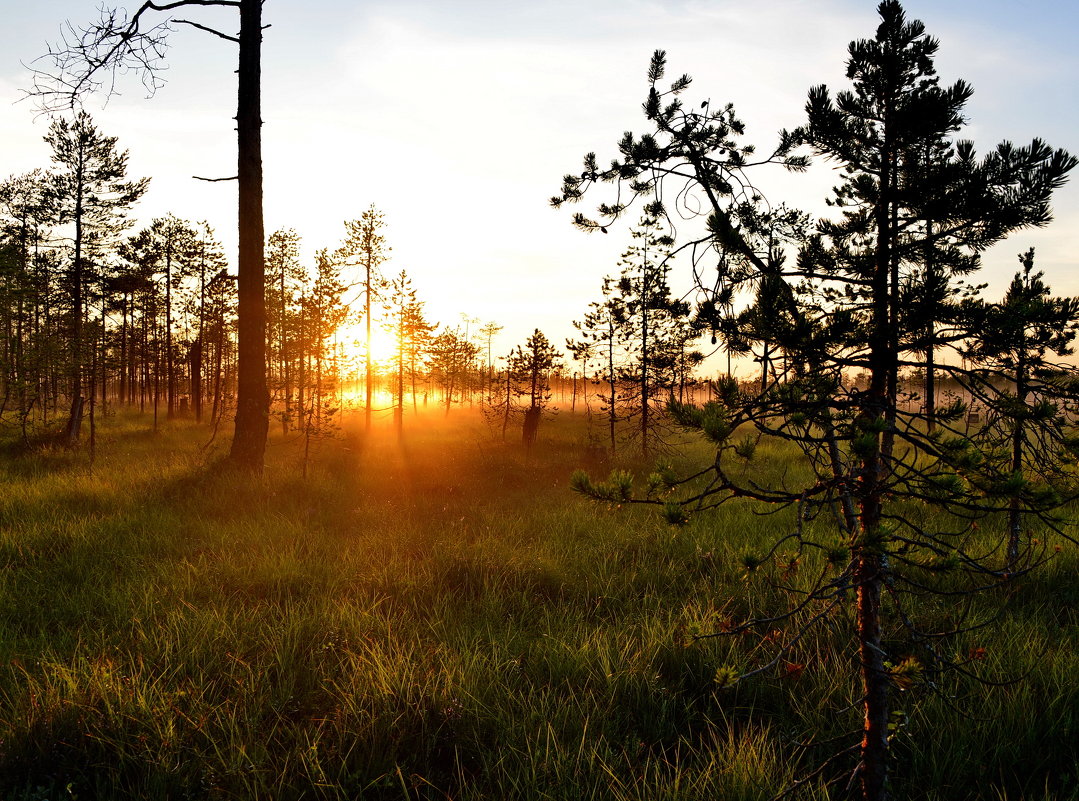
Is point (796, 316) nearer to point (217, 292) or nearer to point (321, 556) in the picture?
point (321, 556)

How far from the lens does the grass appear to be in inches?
104

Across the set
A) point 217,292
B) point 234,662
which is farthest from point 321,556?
point 217,292

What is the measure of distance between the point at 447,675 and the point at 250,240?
322 inches

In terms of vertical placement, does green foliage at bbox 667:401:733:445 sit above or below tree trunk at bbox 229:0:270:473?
below

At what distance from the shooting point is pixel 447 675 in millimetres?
3285

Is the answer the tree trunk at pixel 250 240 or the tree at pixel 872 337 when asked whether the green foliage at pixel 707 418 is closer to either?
the tree at pixel 872 337

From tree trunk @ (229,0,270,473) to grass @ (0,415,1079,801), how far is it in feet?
8.75

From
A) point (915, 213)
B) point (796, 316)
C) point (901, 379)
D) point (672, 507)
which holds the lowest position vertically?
point (672, 507)

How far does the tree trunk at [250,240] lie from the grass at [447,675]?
2.67m

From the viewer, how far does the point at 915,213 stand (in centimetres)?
212

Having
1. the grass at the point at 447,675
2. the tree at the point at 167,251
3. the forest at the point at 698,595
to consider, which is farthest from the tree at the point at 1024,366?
the tree at the point at 167,251

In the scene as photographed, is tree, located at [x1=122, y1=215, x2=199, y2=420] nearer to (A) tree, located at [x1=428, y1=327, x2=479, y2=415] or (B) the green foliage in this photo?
(A) tree, located at [x1=428, y1=327, x2=479, y2=415]

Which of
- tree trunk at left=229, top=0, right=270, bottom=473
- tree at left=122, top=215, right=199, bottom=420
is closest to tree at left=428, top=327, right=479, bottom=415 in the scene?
tree at left=122, top=215, right=199, bottom=420

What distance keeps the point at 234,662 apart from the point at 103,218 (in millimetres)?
20333
